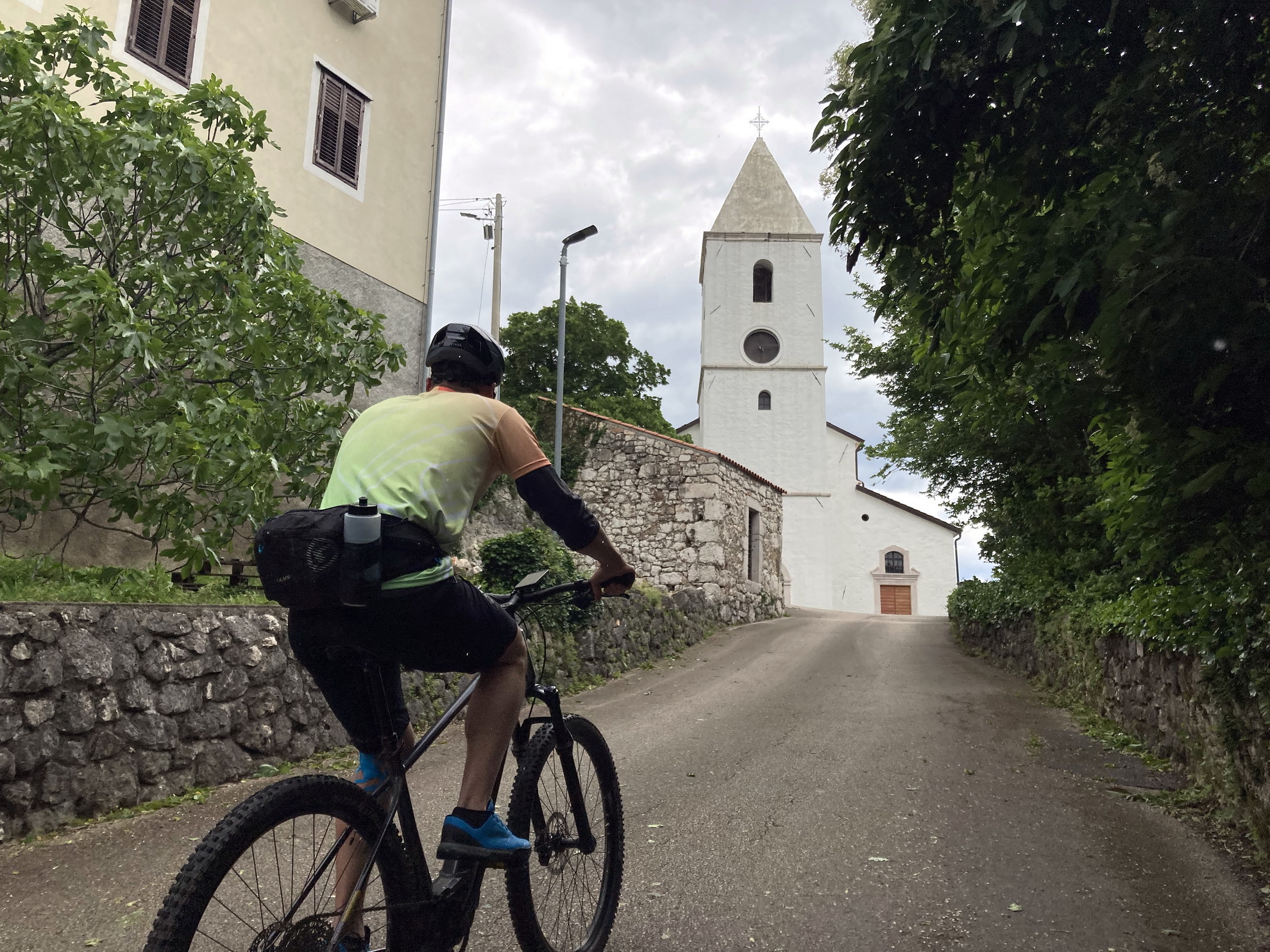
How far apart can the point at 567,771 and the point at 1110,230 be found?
9.30 feet

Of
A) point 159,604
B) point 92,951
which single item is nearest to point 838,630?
point 159,604

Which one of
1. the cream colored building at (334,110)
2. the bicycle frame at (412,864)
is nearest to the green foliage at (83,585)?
the cream colored building at (334,110)

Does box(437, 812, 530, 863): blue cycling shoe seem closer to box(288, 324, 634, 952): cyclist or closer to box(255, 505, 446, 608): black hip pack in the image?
box(288, 324, 634, 952): cyclist

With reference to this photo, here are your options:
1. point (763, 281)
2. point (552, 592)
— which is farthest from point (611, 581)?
point (763, 281)

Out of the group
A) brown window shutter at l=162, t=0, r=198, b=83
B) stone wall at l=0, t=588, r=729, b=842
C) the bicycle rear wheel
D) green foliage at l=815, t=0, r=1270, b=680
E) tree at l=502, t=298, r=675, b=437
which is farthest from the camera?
tree at l=502, t=298, r=675, b=437

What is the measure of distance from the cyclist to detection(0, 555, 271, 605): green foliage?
360 centimetres

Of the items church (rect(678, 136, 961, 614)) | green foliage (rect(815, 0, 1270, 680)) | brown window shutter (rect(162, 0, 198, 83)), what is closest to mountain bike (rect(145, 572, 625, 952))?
green foliage (rect(815, 0, 1270, 680))

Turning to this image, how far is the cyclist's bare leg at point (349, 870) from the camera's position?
2.01 meters

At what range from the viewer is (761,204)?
43188 millimetres

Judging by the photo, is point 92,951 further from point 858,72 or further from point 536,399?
point 536,399

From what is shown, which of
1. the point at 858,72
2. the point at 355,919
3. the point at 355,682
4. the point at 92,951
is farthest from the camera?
the point at 858,72

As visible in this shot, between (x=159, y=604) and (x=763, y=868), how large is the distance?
3.92 meters

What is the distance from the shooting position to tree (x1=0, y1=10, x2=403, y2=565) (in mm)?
4969

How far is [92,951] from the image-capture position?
10.5 feet
